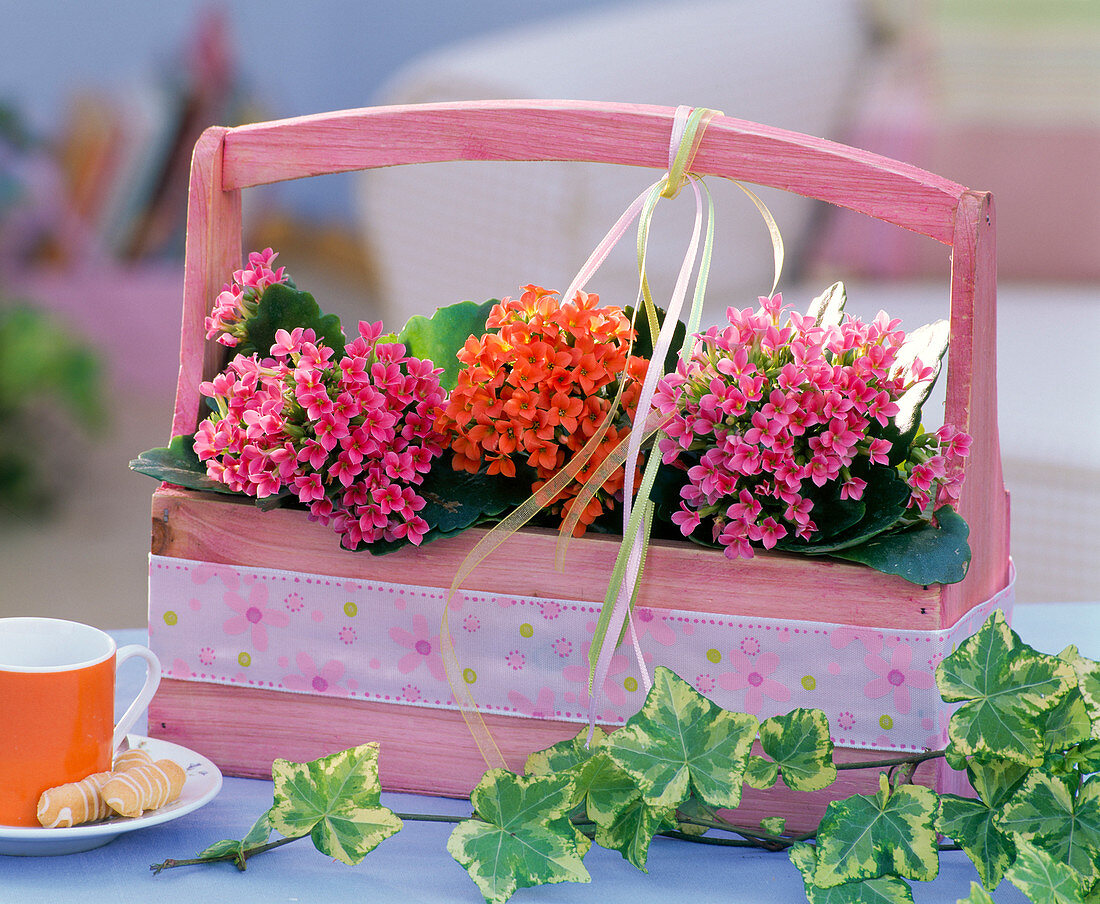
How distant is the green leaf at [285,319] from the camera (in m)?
0.74

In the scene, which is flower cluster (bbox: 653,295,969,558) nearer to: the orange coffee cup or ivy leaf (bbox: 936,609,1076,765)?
ivy leaf (bbox: 936,609,1076,765)

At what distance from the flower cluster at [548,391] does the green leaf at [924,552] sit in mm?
132

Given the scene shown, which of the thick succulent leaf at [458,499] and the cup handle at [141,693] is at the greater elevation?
the thick succulent leaf at [458,499]

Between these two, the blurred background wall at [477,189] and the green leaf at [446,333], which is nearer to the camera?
the green leaf at [446,333]

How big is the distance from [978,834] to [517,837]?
0.72 ft

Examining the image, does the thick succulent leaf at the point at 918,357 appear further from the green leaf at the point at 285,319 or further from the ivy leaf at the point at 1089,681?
the green leaf at the point at 285,319

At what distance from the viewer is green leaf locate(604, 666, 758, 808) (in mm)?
576

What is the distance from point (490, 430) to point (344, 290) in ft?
9.76

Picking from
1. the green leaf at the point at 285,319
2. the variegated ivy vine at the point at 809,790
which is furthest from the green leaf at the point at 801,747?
the green leaf at the point at 285,319

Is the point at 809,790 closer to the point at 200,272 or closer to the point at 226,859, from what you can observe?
the point at 226,859

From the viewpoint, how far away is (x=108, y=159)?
3439 millimetres

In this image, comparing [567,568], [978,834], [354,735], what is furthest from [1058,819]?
[354,735]

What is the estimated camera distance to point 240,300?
741mm

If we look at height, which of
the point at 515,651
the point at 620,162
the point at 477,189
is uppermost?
the point at 477,189
